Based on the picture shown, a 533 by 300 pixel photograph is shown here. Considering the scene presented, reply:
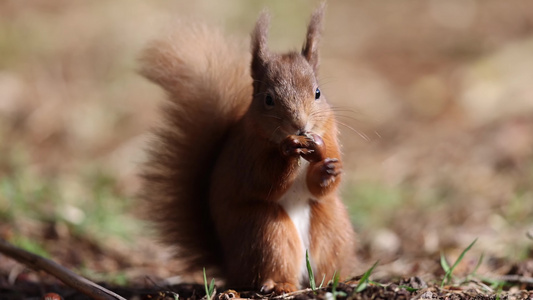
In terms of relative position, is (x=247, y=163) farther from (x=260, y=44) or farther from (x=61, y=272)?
(x=61, y=272)

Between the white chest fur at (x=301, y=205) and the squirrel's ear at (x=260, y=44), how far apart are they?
1.12 ft

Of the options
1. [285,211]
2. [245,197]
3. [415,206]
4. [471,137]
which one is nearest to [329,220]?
[285,211]

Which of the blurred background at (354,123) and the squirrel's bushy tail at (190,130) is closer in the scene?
the squirrel's bushy tail at (190,130)

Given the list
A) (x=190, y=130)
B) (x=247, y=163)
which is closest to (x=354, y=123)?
(x=190, y=130)

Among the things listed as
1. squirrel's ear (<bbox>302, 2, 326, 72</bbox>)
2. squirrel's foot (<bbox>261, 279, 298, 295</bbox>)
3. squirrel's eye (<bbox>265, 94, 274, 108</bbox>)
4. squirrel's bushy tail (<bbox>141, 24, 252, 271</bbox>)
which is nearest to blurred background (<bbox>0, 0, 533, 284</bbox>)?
squirrel's bushy tail (<bbox>141, 24, 252, 271</bbox>)

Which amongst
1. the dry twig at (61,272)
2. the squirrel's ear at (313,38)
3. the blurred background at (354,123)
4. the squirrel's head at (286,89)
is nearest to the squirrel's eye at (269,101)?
the squirrel's head at (286,89)

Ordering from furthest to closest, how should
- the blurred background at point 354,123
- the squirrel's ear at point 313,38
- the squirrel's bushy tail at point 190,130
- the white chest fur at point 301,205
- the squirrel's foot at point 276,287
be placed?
the blurred background at point 354,123 → the squirrel's bushy tail at point 190,130 → the squirrel's ear at point 313,38 → the white chest fur at point 301,205 → the squirrel's foot at point 276,287

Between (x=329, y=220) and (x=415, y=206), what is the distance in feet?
5.19

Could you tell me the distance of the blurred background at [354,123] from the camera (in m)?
3.03

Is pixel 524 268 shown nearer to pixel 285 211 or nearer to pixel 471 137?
pixel 285 211

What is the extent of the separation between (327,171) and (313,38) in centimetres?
49

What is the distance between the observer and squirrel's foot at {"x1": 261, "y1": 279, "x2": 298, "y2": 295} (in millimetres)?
1956

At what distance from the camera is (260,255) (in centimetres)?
203

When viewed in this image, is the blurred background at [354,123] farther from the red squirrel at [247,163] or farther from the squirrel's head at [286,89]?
the squirrel's head at [286,89]
